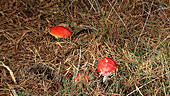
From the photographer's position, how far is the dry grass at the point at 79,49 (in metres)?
1.74

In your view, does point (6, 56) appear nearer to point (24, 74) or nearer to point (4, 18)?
point (24, 74)

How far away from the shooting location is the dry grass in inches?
68.6

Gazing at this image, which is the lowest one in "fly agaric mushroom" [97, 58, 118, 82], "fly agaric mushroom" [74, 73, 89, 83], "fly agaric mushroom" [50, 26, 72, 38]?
"fly agaric mushroom" [74, 73, 89, 83]

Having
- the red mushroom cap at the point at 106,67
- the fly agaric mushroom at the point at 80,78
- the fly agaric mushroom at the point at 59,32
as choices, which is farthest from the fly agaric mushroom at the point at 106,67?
the fly agaric mushroom at the point at 59,32

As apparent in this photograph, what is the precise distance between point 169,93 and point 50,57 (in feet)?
4.02

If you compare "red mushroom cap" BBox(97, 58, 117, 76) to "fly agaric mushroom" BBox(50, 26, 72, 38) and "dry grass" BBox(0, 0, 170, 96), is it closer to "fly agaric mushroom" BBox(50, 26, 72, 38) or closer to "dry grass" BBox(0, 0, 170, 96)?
"dry grass" BBox(0, 0, 170, 96)

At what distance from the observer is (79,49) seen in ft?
7.59

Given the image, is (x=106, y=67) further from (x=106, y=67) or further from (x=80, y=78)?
(x=80, y=78)

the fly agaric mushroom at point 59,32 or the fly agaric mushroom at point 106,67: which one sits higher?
the fly agaric mushroom at point 59,32

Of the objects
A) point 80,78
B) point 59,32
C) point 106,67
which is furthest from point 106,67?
point 59,32

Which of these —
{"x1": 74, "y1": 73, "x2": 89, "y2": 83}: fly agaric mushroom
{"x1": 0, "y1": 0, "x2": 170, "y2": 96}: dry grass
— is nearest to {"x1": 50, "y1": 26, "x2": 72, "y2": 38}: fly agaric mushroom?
{"x1": 0, "y1": 0, "x2": 170, "y2": 96}: dry grass

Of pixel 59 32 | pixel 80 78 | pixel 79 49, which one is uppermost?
pixel 59 32

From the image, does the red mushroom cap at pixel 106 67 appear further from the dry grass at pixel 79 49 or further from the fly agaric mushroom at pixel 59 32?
the fly agaric mushroom at pixel 59 32

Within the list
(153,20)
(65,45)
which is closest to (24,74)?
(65,45)
